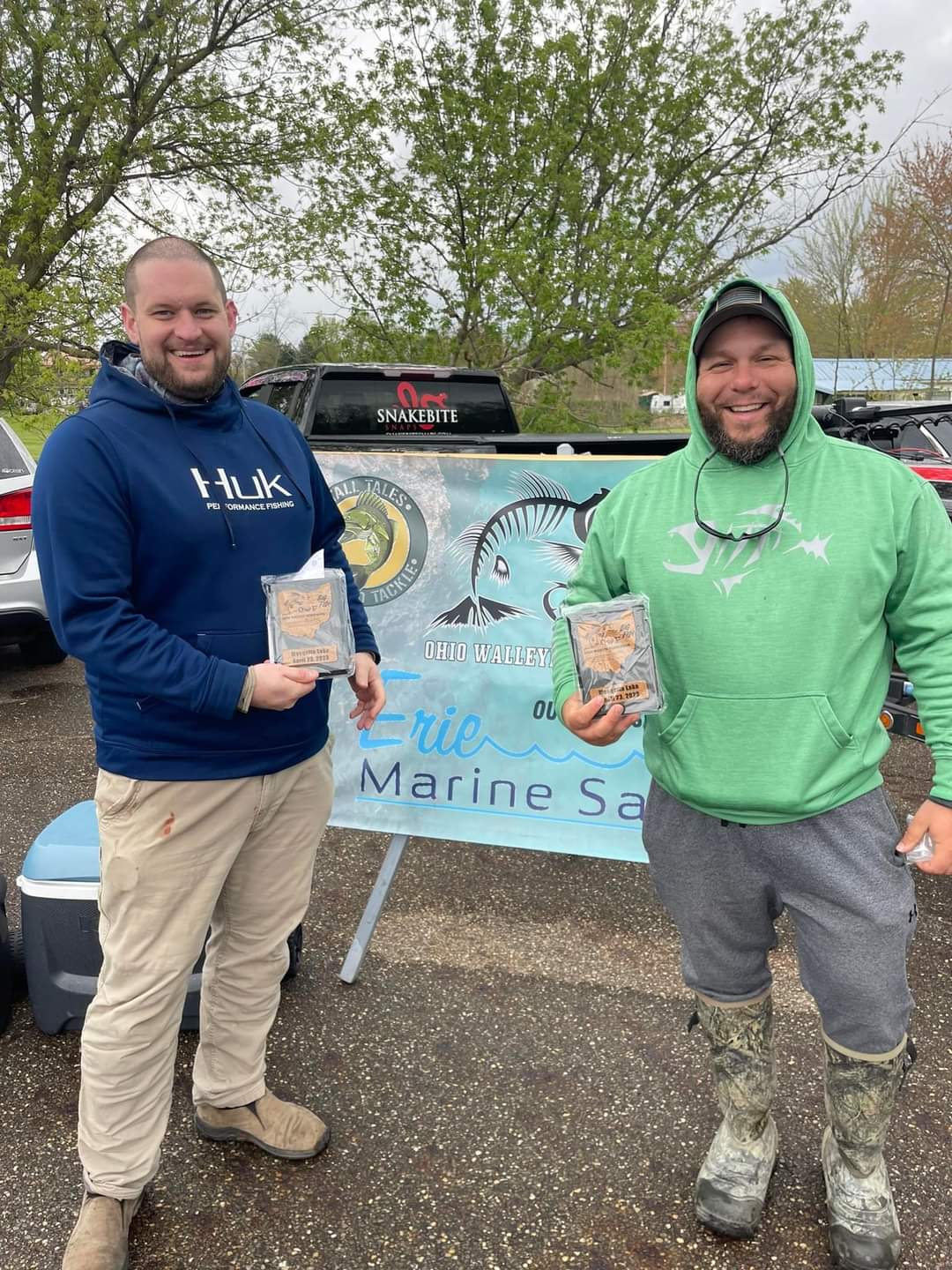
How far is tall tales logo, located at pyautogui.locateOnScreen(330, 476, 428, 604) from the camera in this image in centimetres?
308

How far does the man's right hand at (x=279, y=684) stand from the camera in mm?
1798

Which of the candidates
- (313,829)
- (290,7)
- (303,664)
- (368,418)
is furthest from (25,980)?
(290,7)

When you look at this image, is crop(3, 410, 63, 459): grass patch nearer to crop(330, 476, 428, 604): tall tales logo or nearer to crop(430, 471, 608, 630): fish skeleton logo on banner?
crop(330, 476, 428, 604): tall tales logo

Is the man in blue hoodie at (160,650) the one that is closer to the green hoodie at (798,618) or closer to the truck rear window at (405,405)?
the green hoodie at (798,618)

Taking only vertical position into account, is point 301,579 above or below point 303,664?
above

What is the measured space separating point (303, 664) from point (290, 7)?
1263cm

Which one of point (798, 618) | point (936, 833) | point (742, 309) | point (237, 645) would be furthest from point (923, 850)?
point (237, 645)

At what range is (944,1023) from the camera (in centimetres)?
281

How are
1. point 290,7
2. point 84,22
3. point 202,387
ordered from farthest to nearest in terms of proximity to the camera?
point 290,7 → point 84,22 → point 202,387

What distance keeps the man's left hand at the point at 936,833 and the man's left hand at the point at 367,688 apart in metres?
1.25

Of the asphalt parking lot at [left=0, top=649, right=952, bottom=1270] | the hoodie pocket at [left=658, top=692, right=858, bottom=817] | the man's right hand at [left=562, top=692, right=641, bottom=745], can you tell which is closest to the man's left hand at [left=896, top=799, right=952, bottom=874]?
the hoodie pocket at [left=658, top=692, right=858, bottom=817]

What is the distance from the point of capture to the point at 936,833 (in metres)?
1.74

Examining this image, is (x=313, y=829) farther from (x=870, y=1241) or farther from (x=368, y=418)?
(x=368, y=418)

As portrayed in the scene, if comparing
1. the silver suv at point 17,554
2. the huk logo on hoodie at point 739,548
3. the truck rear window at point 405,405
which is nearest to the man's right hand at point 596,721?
the huk logo on hoodie at point 739,548
